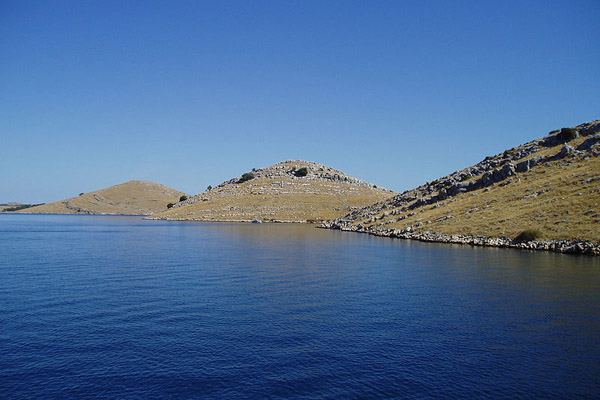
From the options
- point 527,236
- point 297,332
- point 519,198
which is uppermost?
point 519,198

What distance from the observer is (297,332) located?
82.2 feet

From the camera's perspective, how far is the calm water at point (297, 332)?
18.2 metres

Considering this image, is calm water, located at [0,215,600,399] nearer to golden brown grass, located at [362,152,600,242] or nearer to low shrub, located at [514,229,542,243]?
low shrub, located at [514,229,542,243]

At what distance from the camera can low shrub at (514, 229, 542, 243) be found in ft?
220

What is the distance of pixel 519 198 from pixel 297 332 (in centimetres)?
7736

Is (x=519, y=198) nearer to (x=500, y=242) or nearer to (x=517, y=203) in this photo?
(x=517, y=203)

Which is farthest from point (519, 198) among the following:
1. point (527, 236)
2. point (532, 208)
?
point (527, 236)

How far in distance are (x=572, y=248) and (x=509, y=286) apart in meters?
30.5

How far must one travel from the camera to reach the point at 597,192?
72.6m

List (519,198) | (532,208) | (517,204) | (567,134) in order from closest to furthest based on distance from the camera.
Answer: (532,208)
(517,204)
(519,198)
(567,134)

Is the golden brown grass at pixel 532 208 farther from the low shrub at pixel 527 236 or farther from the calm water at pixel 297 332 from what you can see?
the calm water at pixel 297 332

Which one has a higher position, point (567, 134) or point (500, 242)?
point (567, 134)

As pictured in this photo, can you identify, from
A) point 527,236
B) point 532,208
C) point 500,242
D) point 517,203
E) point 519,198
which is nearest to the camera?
point 527,236

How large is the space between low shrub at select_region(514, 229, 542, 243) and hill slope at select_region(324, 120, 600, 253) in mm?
455
